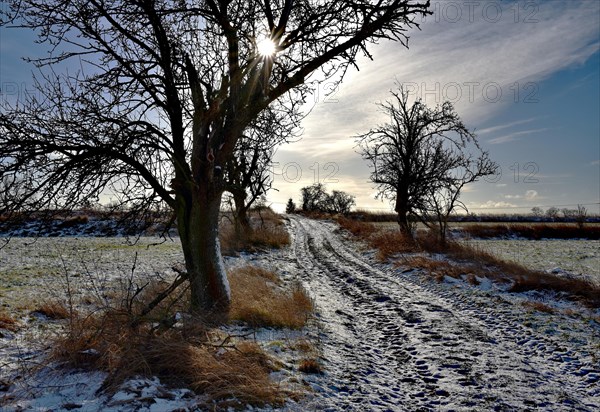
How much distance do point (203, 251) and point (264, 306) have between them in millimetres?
1745

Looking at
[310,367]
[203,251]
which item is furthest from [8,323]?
[310,367]

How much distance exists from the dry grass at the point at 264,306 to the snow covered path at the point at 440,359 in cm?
56

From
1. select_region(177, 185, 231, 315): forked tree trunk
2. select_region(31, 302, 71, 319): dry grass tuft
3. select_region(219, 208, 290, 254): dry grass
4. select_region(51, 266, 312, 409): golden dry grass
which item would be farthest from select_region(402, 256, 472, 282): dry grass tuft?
select_region(31, 302, 71, 319): dry grass tuft

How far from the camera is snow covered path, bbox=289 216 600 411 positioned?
4418 mm

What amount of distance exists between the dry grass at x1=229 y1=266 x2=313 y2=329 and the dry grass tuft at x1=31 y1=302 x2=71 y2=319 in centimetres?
300

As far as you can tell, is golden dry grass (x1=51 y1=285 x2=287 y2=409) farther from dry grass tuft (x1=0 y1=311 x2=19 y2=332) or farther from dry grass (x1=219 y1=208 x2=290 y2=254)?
dry grass (x1=219 y1=208 x2=290 y2=254)

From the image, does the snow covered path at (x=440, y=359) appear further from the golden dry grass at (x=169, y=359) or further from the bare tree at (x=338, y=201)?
the bare tree at (x=338, y=201)

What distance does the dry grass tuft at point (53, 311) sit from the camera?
664 cm

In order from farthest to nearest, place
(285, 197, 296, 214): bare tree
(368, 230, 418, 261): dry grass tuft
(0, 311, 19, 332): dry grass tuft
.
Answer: (285, 197, 296, 214): bare tree, (368, 230, 418, 261): dry grass tuft, (0, 311, 19, 332): dry grass tuft

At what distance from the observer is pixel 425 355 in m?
5.81

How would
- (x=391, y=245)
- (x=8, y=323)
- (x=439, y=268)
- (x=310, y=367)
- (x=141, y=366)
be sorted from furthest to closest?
(x=391, y=245)
(x=439, y=268)
(x=8, y=323)
(x=310, y=367)
(x=141, y=366)

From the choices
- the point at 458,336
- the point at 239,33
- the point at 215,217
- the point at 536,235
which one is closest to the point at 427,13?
the point at 239,33

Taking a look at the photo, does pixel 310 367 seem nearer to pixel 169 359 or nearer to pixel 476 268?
pixel 169 359

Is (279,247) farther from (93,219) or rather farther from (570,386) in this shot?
(93,219)
